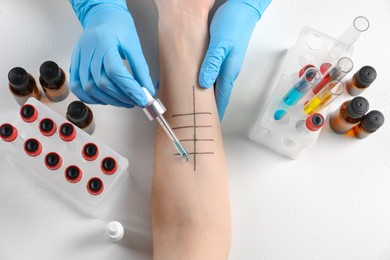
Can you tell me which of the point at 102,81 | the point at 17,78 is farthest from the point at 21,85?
the point at 102,81

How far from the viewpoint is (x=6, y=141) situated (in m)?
1.02

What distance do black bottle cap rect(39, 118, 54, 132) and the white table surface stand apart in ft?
0.37

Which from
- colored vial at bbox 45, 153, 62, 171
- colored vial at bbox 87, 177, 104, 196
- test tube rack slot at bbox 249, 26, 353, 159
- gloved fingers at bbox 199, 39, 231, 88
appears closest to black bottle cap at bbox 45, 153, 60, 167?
colored vial at bbox 45, 153, 62, 171

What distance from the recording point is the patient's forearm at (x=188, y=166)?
3.10ft

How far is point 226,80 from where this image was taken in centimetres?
110

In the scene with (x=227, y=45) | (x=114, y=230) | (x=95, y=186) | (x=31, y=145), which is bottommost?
(x=114, y=230)

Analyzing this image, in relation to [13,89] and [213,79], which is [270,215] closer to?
[213,79]

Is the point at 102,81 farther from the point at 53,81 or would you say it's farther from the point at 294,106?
the point at 294,106

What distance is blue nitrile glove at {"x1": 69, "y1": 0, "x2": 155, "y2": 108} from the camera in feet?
3.16

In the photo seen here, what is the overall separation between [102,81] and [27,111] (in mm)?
228

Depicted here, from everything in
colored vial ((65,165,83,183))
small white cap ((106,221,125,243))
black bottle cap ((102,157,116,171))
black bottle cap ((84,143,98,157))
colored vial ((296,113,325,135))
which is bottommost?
small white cap ((106,221,125,243))

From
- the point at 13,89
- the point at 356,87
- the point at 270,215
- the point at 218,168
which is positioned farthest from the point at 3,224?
the point at 356,87

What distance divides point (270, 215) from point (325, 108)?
340 mm

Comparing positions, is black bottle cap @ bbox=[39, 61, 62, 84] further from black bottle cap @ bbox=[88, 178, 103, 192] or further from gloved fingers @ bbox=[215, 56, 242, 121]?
gloved fingers @ bbox=[215, 56, 242, 121]
